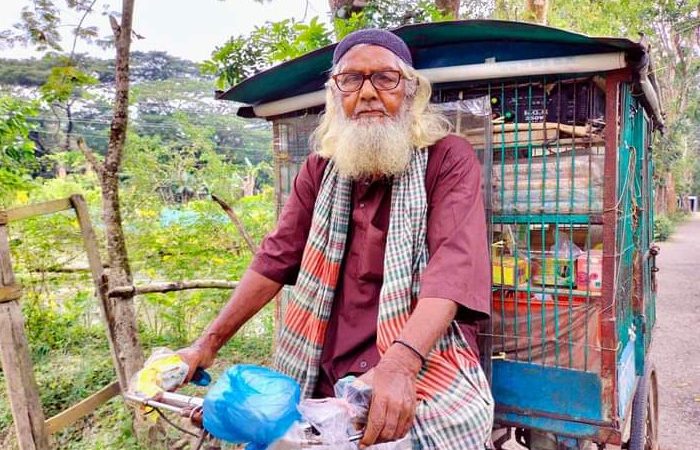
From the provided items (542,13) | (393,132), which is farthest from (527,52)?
(542,13)

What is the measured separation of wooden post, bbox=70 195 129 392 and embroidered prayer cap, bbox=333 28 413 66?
1638 millimetres

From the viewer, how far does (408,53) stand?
1.95m

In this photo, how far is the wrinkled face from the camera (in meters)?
1.89

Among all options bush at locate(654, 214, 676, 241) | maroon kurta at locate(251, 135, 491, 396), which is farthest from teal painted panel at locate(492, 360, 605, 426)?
bush at locate(654, 214, 676, 241)

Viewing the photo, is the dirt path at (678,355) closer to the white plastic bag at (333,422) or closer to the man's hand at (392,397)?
the man's hand at (392,397)

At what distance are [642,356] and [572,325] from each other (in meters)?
1.31

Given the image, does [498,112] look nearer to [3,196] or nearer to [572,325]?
[572,325]

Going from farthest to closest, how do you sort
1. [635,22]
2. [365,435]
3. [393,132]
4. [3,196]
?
[635,22], [3,196], [393,132], [365,435]

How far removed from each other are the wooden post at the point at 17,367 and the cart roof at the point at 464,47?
1.25 meters

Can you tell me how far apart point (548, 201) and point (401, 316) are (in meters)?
0.69

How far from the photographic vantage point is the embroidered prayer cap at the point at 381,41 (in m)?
1.90

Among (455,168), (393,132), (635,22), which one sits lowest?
(455,168)

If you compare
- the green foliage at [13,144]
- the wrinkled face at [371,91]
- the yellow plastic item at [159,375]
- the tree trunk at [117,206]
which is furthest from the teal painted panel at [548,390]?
the green foliage at [13,144]

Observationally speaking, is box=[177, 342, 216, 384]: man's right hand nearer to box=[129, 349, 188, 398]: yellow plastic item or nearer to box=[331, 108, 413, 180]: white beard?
box=[129, 349, 188, 398]: yellow plastic item
